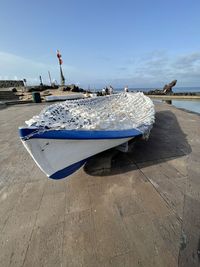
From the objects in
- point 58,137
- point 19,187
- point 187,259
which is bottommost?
point 19,187

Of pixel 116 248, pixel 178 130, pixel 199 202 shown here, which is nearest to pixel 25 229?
pixel 116 248

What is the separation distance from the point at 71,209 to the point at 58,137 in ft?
2.85

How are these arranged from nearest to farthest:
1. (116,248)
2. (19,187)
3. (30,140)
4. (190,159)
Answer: (116,248) → (30,140) → (19,187) → (190,159)

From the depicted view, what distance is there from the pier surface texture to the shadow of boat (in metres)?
0.02

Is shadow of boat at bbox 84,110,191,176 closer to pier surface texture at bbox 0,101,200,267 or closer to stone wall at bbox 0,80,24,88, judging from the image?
pier surface texture at bbox 0,101,200,267

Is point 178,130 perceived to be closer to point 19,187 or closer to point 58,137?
point 58,137

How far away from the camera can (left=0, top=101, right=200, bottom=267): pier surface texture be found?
132 cm

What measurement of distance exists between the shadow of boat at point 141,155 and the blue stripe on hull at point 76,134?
0.64 meters

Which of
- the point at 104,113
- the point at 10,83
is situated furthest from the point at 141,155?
the point at 10,83

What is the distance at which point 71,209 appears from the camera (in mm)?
1795

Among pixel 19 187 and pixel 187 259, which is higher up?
pixel 187 259

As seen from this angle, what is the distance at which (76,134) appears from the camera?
1.92 m

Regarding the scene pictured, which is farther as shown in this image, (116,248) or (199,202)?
(199,202)

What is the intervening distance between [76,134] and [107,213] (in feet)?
3.26
